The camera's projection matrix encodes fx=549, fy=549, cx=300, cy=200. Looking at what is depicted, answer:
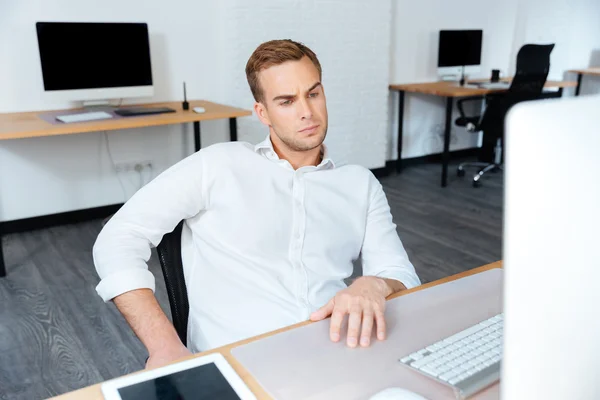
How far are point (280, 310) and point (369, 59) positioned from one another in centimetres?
365

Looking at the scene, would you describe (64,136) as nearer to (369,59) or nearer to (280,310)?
(369,59)

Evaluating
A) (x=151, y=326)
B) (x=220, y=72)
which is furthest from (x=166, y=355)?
(x=220, y=72)

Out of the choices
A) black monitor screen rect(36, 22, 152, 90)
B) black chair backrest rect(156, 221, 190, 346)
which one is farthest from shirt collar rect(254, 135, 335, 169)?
black monitor screen rect(36, 22, 152, 90)

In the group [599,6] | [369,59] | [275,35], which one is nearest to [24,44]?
[275,35]

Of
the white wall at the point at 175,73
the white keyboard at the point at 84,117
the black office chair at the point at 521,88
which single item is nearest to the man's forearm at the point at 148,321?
the white keyboard at the point at 84,117

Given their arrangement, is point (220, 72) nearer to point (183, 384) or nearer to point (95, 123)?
point (95, 123)

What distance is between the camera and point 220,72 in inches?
155

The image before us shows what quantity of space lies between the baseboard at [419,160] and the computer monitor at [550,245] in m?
4.34

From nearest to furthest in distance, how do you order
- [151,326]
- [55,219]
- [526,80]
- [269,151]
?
[151,326] < [269,151] < [55,219] < [526,80]

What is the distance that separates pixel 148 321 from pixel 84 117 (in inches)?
94.7

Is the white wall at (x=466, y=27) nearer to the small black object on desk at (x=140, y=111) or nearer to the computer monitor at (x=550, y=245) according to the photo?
the small black object on desk at (x=140, y=111)

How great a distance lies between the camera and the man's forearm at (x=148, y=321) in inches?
37.9

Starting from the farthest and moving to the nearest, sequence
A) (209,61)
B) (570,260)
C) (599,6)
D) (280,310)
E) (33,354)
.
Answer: (599,6), (209,61), (33,354), (280,310), (570,260)

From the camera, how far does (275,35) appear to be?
4.00 m
